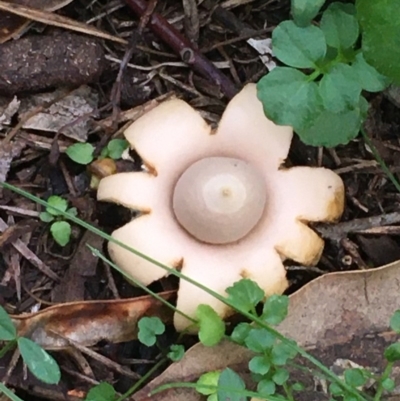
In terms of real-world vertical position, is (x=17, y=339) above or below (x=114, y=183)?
below

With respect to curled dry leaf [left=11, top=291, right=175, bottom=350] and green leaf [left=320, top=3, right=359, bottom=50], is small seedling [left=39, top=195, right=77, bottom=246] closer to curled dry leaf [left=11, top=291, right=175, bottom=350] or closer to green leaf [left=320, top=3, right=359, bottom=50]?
curled dry leaf [left=11, top=291, right=175, bottom=350]

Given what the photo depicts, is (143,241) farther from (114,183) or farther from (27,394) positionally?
(27,394)

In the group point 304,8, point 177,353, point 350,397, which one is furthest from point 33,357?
point 304,8

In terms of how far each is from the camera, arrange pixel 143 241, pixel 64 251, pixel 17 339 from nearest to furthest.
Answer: pixel 17 339 < pixel 143 241 < pixel 64 251

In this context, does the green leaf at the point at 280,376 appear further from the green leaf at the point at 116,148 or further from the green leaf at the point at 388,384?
the green leaf at the point at 116,148

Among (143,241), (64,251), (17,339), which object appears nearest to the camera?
(17,339)

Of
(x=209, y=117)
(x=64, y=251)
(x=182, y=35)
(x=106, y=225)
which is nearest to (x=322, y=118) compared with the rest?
(x=209, y=117)

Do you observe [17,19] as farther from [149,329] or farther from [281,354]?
[281,354]
